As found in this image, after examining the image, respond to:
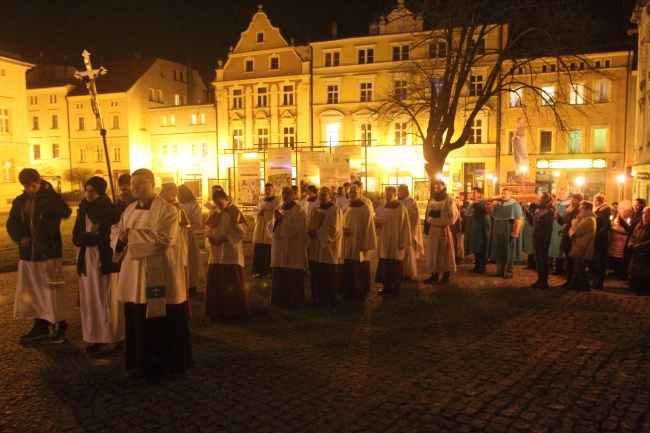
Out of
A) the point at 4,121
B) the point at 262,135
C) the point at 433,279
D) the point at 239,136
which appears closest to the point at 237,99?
the point at 239,136

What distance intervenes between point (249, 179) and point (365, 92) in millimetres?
22306

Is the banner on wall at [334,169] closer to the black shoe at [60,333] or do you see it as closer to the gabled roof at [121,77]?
the black shoe at [60,333]

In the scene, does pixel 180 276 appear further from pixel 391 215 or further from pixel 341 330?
pixel 391 215

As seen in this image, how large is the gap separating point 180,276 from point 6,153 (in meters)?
40.0

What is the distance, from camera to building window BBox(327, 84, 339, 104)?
143 ft

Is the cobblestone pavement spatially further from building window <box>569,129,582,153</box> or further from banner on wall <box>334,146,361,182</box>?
building window <box>569,129,582,153</box>

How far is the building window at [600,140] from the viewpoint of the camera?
36844mm

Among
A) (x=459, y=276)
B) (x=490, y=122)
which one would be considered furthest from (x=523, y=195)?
(x=490, y=122)

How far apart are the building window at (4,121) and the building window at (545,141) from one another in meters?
38.3

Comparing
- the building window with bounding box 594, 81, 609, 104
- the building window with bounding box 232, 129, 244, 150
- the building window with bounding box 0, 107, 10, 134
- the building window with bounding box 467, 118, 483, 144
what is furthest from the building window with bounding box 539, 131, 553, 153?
the building window with bounding box 0, 107, 10, 134

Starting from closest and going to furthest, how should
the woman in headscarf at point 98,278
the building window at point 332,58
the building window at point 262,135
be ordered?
the woman in headscarf at point 98,278 → the building window at point 332,58 → the building window at point 262,135

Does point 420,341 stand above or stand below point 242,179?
below

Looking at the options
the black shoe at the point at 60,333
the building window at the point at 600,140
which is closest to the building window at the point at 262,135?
the building window at the point at 600,140

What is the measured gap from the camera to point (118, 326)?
21.4 ft
